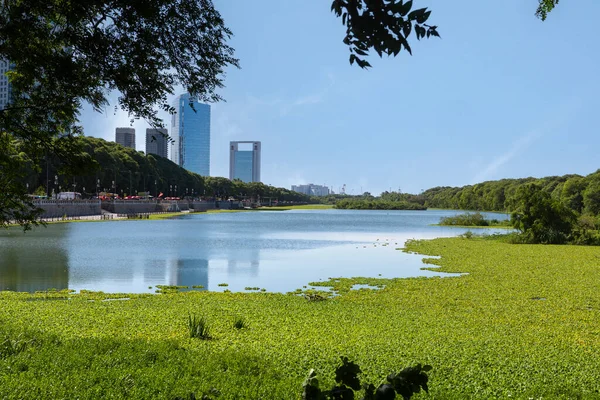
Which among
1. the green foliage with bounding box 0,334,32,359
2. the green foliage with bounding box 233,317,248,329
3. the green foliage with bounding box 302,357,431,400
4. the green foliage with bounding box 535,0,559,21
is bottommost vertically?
the green foliage with bounding box 233,317,248,329

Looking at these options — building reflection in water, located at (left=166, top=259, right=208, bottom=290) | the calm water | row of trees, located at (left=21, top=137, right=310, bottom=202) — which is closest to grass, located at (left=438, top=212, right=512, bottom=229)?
the calm water

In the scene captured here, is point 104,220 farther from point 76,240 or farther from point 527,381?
point 527,381

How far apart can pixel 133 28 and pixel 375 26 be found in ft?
→ 11.7

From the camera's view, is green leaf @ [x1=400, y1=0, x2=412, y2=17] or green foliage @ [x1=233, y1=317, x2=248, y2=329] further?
green foliage @ [x1=233, y1=317, x2=248, y2=329]

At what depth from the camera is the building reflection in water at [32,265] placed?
18.8 meters

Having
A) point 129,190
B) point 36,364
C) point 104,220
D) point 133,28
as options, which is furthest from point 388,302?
point 129,190

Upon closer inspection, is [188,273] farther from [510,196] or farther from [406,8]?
[510,196]

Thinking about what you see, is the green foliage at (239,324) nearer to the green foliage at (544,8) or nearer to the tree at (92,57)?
the tree at (92,57)

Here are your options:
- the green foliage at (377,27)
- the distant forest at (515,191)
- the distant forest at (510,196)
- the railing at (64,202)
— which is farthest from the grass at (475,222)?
the green foliage at (377,27)

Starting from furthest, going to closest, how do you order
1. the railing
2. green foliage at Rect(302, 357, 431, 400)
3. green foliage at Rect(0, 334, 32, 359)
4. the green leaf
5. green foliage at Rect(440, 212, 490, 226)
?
the railing → green foliage at Rect(440, 212, 490, 226) → green foliage at Rect(0, 334, 32, 359) → the green leaf → green foliage at Rect(302, 357, 431, 400)

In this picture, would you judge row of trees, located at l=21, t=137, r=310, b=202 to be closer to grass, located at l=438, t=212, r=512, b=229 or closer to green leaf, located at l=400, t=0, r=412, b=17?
grass, located at l=438, t=212, r=512, b=229

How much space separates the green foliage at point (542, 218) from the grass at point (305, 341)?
1973 centimetres

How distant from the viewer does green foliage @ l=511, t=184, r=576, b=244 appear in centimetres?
3722

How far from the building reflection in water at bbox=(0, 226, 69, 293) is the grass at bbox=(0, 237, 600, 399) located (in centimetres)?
266
